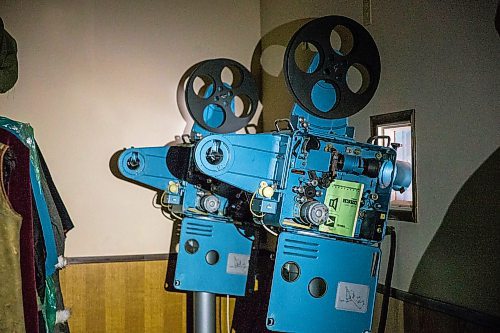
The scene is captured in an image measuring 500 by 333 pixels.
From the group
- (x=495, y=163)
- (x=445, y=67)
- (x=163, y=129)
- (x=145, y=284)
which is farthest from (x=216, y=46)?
(x=495, y=163)

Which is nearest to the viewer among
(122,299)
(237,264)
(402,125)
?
(402,125)

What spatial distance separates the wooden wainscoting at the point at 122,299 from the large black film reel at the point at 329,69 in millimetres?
1840

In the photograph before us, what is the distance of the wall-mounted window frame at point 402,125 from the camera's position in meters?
2.70

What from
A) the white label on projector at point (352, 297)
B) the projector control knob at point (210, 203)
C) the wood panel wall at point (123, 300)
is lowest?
the wood panel wall at point (123, 300)

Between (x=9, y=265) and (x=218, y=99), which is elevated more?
(x=218, y=99)

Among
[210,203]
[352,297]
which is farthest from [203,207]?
[352,297]

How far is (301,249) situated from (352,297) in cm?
27

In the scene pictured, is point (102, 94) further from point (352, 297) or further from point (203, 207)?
point (352, 297)

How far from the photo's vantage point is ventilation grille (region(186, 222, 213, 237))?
3.14m

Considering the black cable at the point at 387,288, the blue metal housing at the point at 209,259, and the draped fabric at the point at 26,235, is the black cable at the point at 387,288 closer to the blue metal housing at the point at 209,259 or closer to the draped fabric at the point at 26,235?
the blue metal housing at the point at 209,259

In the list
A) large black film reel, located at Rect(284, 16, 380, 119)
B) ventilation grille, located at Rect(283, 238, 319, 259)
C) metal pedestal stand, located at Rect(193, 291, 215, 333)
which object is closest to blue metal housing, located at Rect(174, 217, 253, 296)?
metal pedestal stand, located at Rect(193, 291, 215, 333)

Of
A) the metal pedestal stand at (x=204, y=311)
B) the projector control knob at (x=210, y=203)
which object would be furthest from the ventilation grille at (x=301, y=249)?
the metal pedestal stand at (x=204, y=311)

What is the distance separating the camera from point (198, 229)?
3152mm

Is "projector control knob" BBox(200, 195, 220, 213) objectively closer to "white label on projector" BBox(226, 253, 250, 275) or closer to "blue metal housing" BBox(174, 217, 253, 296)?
"blue metal housing" BBox(174, 217, 253, 296)
